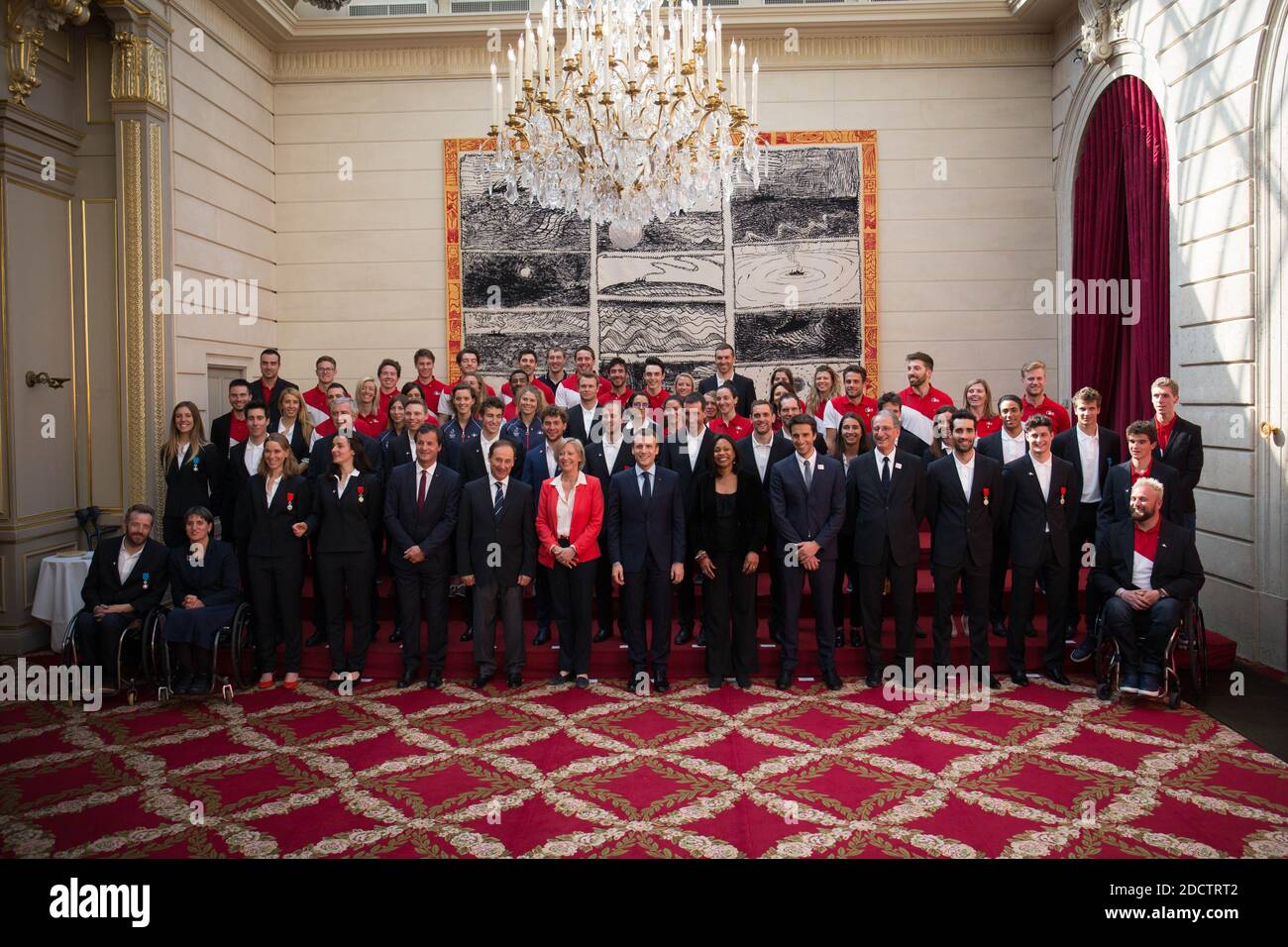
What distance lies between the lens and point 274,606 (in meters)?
6.23

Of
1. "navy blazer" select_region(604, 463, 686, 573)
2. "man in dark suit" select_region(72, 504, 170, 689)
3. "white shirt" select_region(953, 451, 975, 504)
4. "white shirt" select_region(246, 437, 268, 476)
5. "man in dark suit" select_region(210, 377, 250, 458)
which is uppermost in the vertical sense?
"man in dark suit" select_region(210, 377, 250, 458)

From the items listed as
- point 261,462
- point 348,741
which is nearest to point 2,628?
point 261,462

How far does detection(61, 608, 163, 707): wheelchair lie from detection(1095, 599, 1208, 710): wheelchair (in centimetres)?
601

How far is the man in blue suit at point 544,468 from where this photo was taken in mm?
6504

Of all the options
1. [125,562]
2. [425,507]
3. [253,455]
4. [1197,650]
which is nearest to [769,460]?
[425,507]

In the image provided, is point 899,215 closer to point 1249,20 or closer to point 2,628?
point 1249,20

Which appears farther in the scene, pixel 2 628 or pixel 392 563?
pixel 2 628

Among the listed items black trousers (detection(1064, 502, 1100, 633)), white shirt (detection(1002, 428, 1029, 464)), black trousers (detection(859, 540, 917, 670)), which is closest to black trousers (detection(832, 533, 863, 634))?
black trousers (detection(859, 540, 917, 670))

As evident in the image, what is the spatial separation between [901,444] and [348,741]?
4.50 metres

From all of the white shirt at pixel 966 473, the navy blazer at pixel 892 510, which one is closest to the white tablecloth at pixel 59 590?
the navy blazer at pixel 892 510

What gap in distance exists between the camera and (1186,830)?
12.9 ft

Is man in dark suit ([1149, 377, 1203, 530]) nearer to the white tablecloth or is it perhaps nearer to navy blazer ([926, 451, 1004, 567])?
navy blazer ([926, 451, 1004, 567])

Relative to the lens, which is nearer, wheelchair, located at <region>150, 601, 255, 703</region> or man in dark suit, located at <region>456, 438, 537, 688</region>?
wheelchair, located at <region>150, 601, 255, 703</region>

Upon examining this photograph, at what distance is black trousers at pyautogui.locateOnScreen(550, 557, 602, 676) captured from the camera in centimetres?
609
